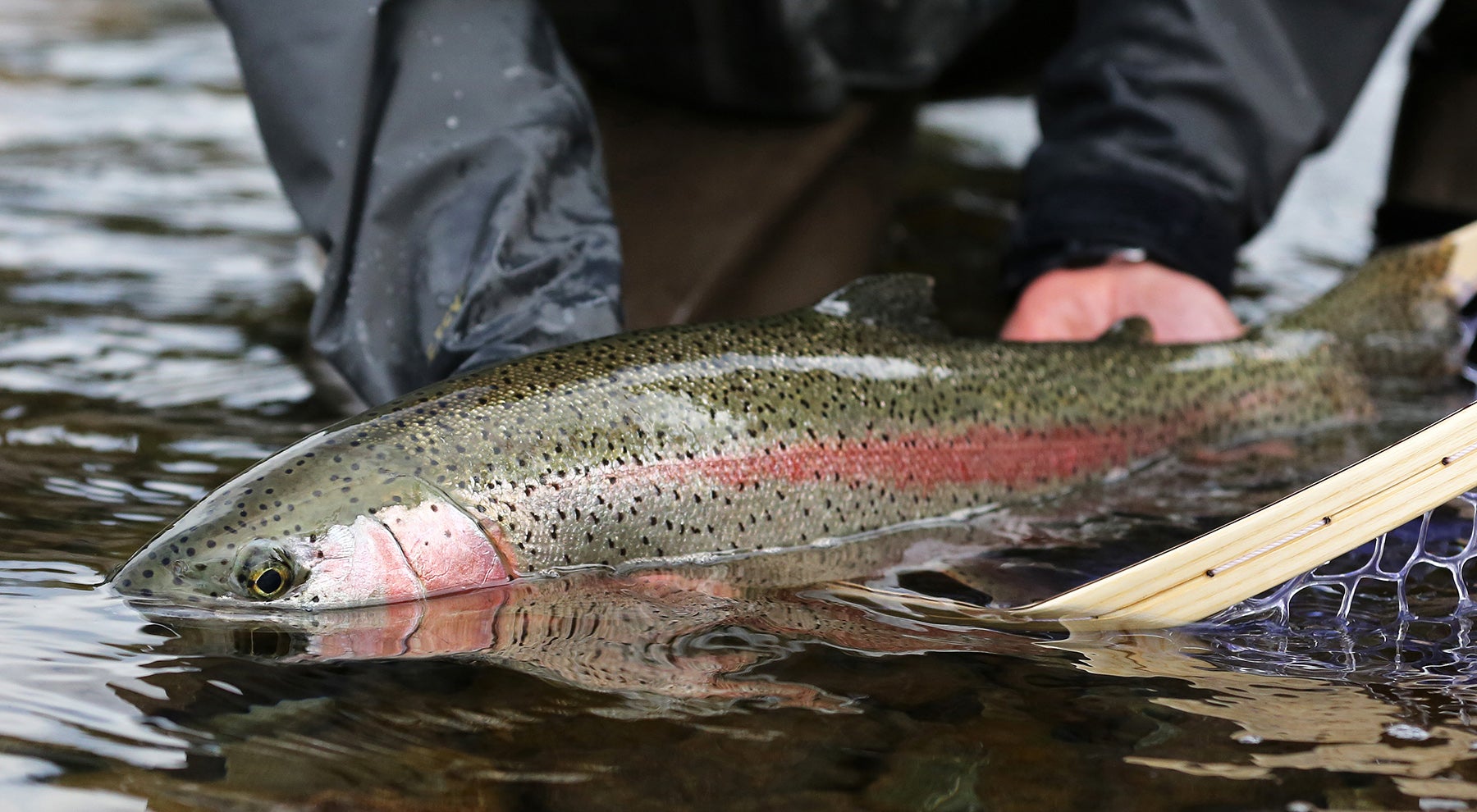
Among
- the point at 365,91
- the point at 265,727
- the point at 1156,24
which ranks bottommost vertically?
the point at 265,727

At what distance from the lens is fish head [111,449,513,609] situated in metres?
1.67

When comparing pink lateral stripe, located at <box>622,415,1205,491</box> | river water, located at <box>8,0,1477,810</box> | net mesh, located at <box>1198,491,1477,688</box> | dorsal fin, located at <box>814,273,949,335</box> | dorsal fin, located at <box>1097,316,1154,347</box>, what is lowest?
river water, located at <box>8,0,1477,810</box>

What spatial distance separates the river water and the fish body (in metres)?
0.07

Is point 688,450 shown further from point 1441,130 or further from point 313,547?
point 1441,130

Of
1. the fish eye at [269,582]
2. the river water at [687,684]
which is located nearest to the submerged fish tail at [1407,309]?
the river water at [687,684]

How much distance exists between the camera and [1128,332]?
254 centimetres

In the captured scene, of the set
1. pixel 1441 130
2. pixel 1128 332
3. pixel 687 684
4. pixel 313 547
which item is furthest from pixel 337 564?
pixel 1441 130

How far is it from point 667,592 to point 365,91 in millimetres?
1046

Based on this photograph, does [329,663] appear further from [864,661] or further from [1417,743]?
[1417,743]

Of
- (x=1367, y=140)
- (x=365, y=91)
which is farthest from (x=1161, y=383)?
(x=1367, y=140)

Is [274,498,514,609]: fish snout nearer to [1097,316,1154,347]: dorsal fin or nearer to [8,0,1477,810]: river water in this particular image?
[8,0,1477,810]: river water

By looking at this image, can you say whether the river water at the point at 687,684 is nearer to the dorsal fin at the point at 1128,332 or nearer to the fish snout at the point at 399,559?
the fish snout at the point at 399,559

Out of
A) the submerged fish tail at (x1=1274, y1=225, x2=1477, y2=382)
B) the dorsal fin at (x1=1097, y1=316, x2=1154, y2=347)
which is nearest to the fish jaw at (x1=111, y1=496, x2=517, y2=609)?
the dorsal fin at (x1=1097, y1=316, x2=1154, y2=347)

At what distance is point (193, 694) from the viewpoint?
4.68 ft
